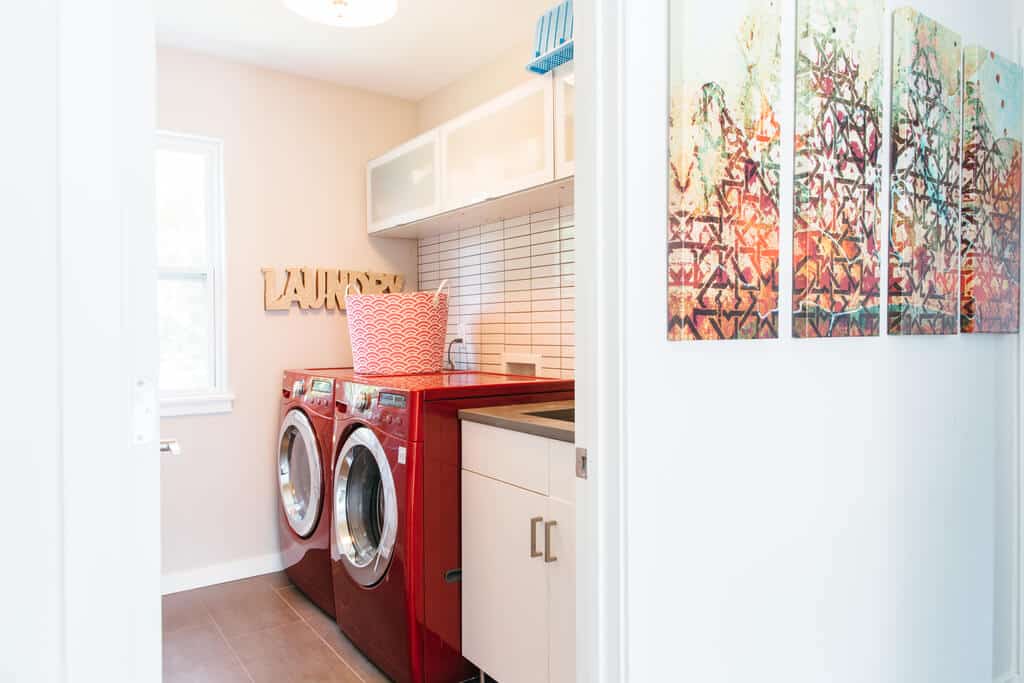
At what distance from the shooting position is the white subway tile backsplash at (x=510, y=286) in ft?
8.91

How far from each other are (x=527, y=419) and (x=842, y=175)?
982 mm

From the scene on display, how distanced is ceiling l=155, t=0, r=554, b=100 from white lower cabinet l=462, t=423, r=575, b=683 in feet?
5.39

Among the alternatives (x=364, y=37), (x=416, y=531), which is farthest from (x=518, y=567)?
(x=364, y=37)

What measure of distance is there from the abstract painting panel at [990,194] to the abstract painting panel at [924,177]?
44mm

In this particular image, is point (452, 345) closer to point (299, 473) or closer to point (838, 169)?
point (299, 473)

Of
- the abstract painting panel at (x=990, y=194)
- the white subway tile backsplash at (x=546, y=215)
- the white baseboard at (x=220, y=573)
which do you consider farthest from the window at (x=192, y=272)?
the abstract painting panel at (x=990, y=194)

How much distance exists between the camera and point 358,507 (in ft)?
8.13

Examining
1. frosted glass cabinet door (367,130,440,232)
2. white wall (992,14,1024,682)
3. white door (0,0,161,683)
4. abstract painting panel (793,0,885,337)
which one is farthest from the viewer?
frosted glass cabinet door (367,130,440,232)

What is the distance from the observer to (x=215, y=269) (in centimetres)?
311

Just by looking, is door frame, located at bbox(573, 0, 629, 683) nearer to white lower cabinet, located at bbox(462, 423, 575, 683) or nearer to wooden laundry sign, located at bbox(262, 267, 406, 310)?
white lower cabinet, located at bbox(462, 423, 575, 683)

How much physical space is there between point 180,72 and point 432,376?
180 cm

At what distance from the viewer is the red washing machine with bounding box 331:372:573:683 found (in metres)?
2.05

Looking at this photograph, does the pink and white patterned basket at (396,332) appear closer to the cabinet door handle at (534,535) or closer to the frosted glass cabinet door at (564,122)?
→ the frosted glass cabinet door at (564,122)

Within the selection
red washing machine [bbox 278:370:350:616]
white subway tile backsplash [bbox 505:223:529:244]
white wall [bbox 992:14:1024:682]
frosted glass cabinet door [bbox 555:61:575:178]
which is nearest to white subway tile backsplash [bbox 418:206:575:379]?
white subway tile backsplash [bbox 505:223:529:244]
